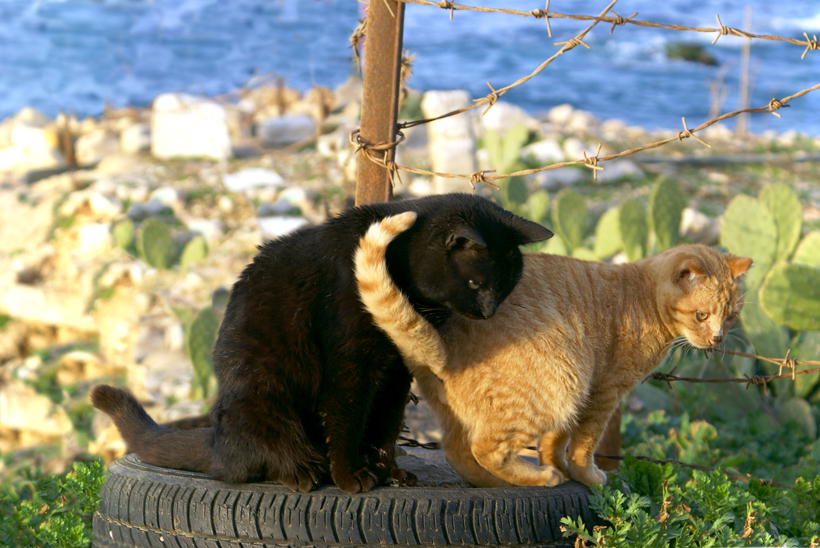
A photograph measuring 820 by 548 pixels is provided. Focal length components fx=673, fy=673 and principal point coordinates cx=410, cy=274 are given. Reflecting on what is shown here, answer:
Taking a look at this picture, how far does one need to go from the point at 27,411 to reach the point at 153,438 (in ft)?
15.2

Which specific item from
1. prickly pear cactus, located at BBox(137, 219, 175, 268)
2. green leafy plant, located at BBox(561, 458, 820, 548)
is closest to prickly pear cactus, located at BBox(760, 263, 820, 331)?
green leafy plant, located at BBox(561, 458, 820, 548)

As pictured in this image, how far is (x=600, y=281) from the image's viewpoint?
252 cm

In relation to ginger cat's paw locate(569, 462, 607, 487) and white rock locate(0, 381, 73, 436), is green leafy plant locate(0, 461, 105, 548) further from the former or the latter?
white rock locate(0, 381, 73, 436)

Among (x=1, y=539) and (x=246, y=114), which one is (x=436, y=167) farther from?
(x=1, y=539)

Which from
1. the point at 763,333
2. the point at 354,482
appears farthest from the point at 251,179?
the point at 354,482

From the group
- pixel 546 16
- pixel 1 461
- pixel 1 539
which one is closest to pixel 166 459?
pixel 1 539

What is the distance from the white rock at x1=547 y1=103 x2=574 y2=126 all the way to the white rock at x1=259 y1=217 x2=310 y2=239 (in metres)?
6.11

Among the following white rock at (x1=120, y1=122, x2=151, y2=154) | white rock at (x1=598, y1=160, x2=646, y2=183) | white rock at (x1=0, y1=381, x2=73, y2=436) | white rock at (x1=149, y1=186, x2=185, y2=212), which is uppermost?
white rock at (x1=598, y1=160, x2=646, y2=183)

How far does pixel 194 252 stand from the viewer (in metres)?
6.82

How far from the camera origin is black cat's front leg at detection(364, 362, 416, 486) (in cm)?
217

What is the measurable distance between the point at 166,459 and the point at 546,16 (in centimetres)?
199

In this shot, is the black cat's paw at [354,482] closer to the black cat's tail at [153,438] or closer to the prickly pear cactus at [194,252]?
the black cat's tail at [153,438]

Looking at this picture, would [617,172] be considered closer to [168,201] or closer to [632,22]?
[168,201]

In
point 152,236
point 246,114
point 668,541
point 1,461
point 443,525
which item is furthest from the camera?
point 246,114
